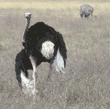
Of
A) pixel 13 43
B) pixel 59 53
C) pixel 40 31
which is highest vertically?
pixel 40 31

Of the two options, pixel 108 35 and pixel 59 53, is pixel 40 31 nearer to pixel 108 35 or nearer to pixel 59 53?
pixel 59 53

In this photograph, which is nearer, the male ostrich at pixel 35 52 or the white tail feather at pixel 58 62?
the male ostrich at pixel 35 52

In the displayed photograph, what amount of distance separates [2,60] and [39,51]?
2.41m

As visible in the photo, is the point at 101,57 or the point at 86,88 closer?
the point at 86,88

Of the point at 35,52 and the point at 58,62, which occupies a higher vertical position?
the point at 35,52

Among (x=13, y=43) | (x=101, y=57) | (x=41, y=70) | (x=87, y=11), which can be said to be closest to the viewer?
(x=41, y=70)

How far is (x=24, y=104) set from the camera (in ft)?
11.2

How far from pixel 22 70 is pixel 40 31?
2.56ft

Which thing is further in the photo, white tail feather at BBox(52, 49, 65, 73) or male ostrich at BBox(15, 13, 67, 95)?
white tail feather at BBox(52, 49, 65, 73)

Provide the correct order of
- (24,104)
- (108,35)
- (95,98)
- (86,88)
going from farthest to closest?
(108,35) → (86,88) → (95,98) → (24,104)

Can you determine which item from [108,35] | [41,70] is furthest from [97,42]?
[41,70]

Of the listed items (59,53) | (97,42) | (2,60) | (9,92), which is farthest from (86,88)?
(97,42)

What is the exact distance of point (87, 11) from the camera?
1451 centimetres

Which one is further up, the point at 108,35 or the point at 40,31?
the point at 40,31
